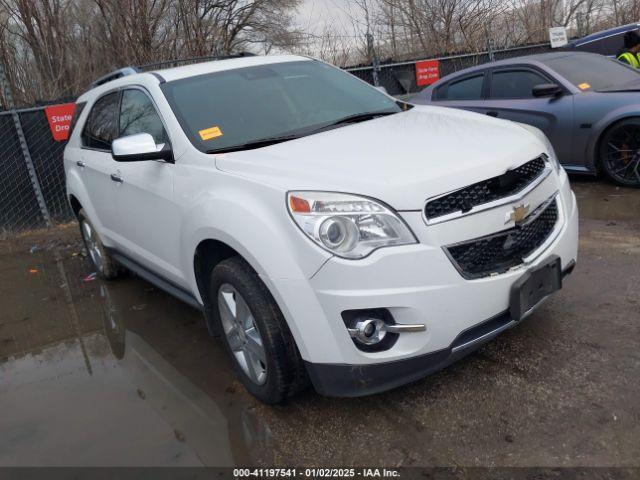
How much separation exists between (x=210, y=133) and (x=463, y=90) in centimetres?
514

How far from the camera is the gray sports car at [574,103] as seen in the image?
20.7 feet

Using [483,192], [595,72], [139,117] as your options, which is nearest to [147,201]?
[139,117]

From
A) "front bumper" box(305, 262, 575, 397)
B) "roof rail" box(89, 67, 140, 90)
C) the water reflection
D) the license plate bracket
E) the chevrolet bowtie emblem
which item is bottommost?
the water reflection

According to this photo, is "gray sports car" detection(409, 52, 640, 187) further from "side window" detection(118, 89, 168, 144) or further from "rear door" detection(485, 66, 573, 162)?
"side window" detection(118, 89, 168, 144)

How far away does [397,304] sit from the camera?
256 centimetres

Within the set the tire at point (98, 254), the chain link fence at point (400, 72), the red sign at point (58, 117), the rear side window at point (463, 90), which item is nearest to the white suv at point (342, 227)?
the tire at point (98, 254)

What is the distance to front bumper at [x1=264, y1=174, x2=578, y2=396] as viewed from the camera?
2.55 m

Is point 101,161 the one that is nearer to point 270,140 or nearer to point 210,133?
point 210,133

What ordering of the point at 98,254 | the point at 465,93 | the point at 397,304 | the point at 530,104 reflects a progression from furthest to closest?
the point at 465,93 < the point at 530,104 < the point at 98,254 < the point at 397,304

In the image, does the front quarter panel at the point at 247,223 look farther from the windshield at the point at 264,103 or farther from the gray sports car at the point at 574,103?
the gray sports car at the point at 574,103

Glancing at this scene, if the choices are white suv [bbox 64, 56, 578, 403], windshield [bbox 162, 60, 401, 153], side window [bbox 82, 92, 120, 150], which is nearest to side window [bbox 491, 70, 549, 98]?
windshield [bbox 162, 60, 401, 153]

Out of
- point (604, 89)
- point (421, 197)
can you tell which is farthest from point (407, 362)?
Answer: point (604, 89)

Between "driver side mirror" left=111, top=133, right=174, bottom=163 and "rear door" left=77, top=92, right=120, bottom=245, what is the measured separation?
3.25 feet

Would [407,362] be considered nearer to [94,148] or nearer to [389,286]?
[389,286]
